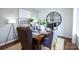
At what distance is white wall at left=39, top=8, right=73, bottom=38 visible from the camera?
4.35ft

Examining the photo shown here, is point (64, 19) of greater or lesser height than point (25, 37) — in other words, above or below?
above

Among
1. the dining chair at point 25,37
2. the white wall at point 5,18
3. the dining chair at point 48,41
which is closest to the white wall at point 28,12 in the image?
the white wall at point 5,18

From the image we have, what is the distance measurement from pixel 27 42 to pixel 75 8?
2.63 ft

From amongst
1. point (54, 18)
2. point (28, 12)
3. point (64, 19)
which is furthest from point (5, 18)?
point (64, 19)

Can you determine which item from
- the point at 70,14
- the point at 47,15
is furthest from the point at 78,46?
the point at 47,15

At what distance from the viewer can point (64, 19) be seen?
1347mm

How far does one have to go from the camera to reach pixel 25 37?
4.55 ft

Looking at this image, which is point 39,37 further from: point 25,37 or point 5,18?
point 5,18

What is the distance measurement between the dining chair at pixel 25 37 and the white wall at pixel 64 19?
27 cm

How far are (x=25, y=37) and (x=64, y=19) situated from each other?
59 cm

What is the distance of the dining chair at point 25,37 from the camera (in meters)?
1.35

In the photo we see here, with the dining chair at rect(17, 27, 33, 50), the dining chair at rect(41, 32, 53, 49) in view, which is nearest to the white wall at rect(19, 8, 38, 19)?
the dining chair at rect(17, 27, 33, 50)
